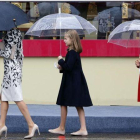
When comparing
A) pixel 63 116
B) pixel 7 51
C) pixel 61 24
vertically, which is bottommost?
pixel 63 116

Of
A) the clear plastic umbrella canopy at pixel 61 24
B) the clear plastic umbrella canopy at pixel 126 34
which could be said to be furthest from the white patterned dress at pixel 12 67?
the clear plastic umbrella canopy at pixel 126 34

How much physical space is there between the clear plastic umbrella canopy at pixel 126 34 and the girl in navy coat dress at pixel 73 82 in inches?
28.0

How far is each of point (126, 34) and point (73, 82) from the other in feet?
4.35

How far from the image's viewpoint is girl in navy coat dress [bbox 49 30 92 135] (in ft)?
26.5

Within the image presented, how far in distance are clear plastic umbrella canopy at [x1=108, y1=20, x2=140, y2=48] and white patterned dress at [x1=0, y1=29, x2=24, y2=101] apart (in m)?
1.50

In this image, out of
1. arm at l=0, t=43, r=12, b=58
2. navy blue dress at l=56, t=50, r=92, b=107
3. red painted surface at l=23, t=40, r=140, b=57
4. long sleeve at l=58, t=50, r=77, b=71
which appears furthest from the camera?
red painted surface at l=23, t=40, r=140, b=57

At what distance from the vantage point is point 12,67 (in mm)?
7828

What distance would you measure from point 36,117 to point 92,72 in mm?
2221

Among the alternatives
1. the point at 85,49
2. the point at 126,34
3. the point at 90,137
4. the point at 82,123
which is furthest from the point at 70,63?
the point at 85,49

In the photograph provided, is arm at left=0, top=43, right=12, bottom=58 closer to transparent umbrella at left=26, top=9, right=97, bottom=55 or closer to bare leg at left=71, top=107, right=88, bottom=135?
transparent umbrella at left=26, top=9, right=97, bottom=55

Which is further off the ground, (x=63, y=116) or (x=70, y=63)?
(x=70, y=63)

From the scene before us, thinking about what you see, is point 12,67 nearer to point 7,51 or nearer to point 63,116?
point 7,51

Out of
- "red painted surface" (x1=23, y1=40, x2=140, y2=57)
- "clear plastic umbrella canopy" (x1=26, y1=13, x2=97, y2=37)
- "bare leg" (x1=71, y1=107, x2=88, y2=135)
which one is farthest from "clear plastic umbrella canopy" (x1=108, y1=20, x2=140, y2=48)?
"bare leg" (x1=71, y1=107, x2=88, y2=135)

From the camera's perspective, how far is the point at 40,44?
34.5 ft
